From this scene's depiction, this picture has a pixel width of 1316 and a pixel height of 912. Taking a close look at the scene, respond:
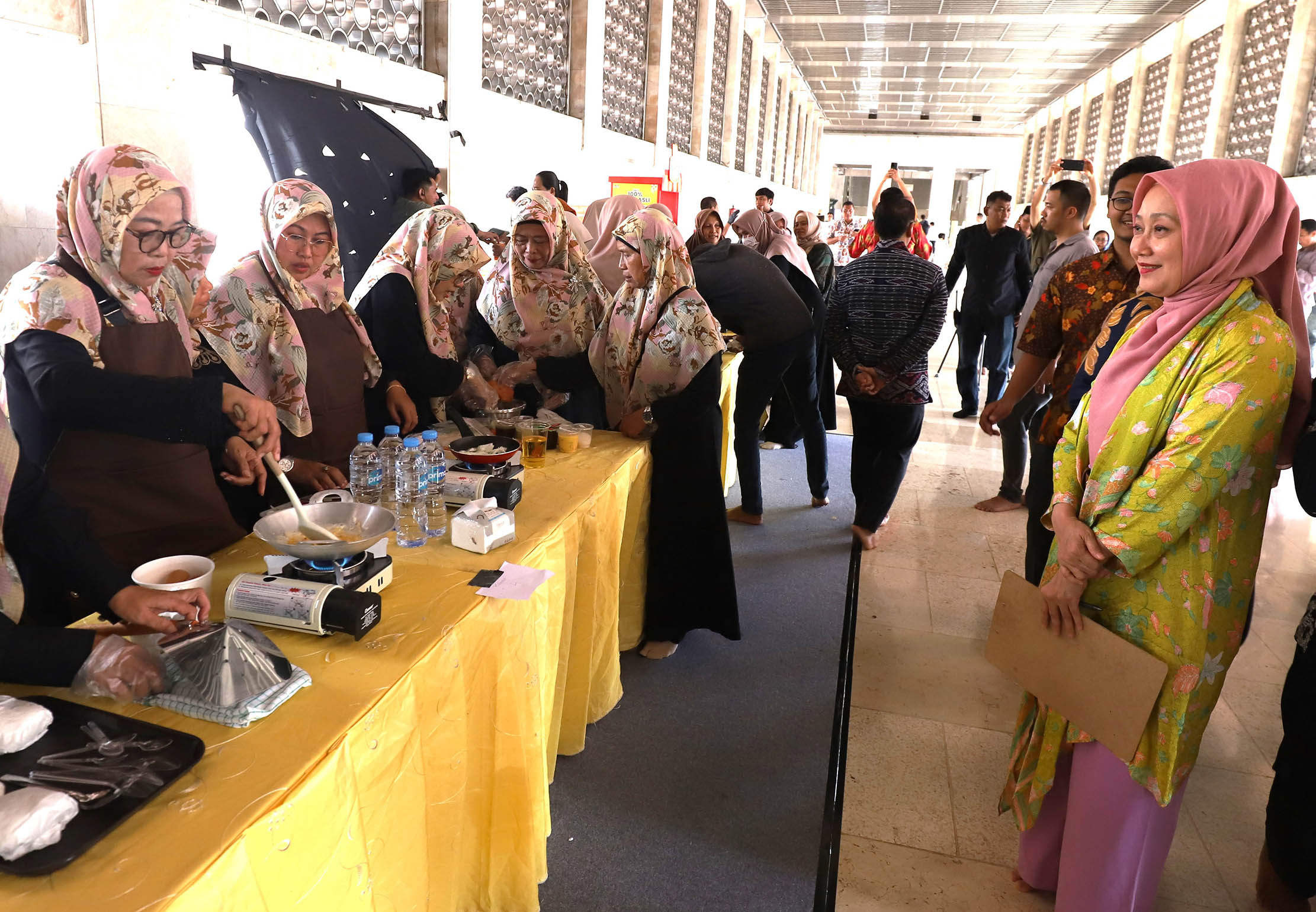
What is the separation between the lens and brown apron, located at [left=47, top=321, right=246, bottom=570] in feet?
4.79

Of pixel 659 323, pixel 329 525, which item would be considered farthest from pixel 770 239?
pixel 329 525

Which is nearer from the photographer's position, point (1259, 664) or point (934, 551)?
point (1259, 664)

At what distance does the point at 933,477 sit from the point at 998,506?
2.11 feet

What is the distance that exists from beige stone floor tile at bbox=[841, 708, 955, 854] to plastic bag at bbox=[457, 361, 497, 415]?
1.50 meters

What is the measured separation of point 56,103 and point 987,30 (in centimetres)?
1317

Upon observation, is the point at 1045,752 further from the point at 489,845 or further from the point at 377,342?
the point at 377,342

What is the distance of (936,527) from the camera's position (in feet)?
13.6

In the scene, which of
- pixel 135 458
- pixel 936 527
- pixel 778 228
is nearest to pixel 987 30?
pixel 778 228

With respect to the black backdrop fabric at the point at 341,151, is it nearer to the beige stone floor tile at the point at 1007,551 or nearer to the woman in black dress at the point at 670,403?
the woman in black dress at the point at 670,403

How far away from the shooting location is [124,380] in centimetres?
139

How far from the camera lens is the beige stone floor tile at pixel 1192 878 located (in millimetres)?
1791

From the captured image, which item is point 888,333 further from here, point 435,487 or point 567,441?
point 435,487

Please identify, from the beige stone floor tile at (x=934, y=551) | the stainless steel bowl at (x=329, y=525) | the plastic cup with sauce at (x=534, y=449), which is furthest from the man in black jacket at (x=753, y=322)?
the stainless steel bowl at (x=329, y=525)

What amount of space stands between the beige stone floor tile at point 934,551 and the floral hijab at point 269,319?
2.61m
